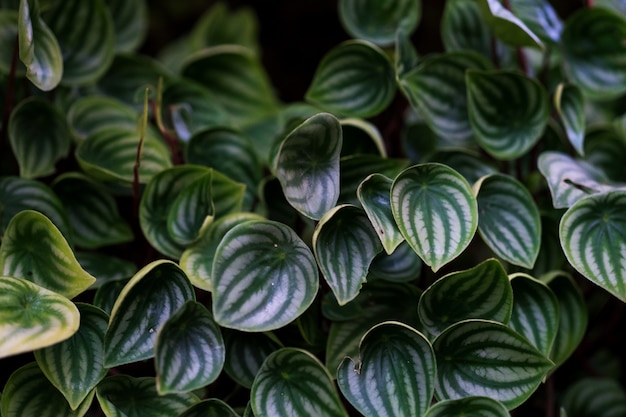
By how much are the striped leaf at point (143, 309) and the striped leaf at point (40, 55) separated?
350 mm

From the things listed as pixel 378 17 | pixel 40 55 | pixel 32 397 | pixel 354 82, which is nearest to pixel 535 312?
pixel 354 82

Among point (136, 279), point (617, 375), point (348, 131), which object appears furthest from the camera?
point (617, 375)

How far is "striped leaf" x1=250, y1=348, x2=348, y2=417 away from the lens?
2.97ft

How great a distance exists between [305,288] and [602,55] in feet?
2.45

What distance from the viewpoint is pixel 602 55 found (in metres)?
1.26

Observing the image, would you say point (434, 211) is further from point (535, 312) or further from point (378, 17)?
point (378, 17)

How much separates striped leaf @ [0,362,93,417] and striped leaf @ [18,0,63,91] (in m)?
0.42

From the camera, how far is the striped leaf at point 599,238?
95 centimetres

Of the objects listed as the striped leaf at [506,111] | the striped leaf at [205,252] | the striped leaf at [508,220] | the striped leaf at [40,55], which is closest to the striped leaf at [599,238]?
the striped leaf at [508,220]

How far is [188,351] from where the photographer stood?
2.88 ft

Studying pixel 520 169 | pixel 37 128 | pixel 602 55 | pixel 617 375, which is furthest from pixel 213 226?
pixel 617 375

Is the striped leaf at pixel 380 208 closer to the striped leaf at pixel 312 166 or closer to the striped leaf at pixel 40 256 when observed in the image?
the striped leaf at pixel 312 166

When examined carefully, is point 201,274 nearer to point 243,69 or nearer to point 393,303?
point 393,303

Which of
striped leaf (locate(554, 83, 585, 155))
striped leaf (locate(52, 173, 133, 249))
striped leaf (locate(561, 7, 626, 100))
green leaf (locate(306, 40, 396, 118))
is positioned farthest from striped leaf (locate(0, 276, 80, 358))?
striped leaf (locate(561, 7, 626, 100))
